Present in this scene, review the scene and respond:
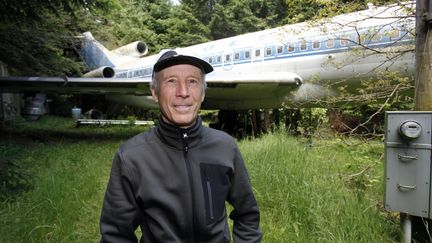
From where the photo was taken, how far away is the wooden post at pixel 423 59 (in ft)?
9.50

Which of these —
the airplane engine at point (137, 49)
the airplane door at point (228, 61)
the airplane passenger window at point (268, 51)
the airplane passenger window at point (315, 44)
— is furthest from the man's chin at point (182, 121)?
the airplane engine at point (137, 49)

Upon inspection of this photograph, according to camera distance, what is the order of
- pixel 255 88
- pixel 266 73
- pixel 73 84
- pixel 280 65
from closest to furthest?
pixel 280 65 < pixel 266 73 < pixel 255 88 < pixel 73 84

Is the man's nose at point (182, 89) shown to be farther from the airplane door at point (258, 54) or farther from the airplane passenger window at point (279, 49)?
the airplane door at point (258, 54)

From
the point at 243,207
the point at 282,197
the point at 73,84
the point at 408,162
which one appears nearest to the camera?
the point at 243,207

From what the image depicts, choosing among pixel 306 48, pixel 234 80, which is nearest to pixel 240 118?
pixel 234 80

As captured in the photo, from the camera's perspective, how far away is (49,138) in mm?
10609

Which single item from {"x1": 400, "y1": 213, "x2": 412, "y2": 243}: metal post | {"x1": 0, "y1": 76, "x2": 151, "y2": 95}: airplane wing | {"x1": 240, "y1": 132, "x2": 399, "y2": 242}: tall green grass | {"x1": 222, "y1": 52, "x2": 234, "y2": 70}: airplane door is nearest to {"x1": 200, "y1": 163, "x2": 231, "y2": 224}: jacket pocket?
{"x1": 240, "y1": 132, "x2": 399, "y2": 242}: tall green grass

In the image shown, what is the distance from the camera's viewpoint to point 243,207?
1849mm

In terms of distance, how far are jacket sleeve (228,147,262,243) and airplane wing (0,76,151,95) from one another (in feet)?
26.9

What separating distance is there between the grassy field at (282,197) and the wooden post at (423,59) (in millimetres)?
975

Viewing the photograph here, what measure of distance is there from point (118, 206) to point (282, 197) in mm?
2676

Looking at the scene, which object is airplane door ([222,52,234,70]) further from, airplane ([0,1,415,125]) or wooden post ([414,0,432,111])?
wooden post ([414,0,432,111])

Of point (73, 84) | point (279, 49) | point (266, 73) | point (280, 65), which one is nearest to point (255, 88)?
point (266, 73)

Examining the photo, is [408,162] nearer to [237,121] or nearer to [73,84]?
[73,84]
